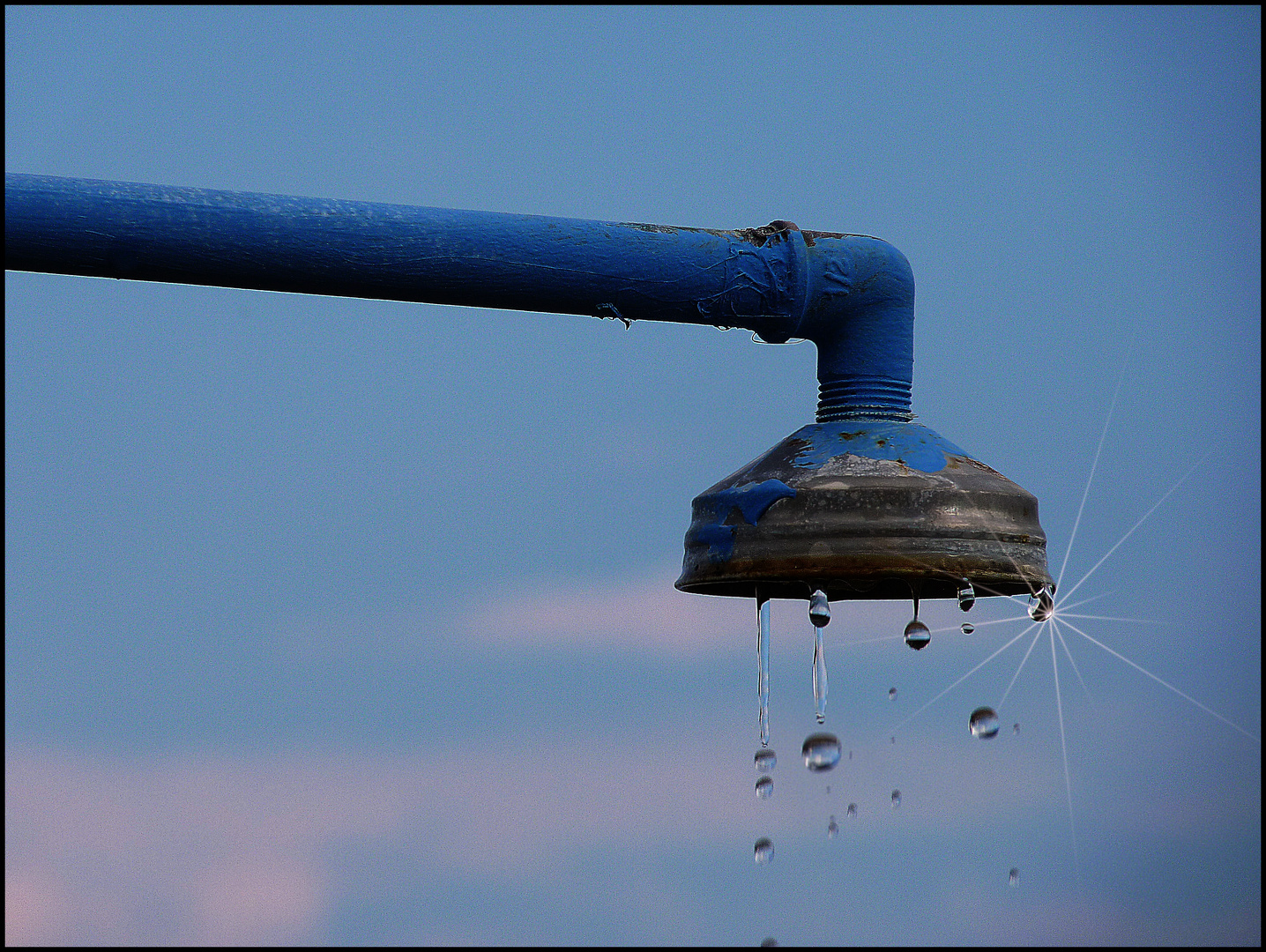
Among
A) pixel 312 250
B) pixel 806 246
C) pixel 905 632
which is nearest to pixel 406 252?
pixel 312 250

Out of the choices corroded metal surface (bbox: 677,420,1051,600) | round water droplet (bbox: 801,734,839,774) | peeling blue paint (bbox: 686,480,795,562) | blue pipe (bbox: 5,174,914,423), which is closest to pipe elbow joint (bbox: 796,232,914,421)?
blue pipe (bbox: 5,174,914,423)

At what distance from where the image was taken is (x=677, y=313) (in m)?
3.00

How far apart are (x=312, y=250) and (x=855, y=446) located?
1148 mm

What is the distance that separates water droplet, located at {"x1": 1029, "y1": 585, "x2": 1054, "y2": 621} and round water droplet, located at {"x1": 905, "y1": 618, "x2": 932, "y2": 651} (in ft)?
0.76

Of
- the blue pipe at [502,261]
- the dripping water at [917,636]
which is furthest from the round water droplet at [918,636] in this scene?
the blue pipe at [502,261]

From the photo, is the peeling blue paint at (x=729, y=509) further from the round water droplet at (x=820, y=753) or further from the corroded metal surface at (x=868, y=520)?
the round water droplet at (x=820, y=753)

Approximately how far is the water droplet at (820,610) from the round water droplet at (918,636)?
19cm

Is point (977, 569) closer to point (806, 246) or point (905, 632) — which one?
point (905, 632)

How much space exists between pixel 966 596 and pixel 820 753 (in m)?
0.44

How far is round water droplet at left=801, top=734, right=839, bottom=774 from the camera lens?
9.77 ft

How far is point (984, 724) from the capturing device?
3109 mm

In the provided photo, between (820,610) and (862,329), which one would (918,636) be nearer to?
(820,610)

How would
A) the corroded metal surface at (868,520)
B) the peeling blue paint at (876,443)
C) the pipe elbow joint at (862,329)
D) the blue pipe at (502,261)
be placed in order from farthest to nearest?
1. the pipe elbow joint at (862,329)
2. the peeling blue paint at (876,443)
3. the corroded metal surface at (868,520)
4. the blue pipe at (502,261)

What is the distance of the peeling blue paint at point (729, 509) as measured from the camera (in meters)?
2.91
